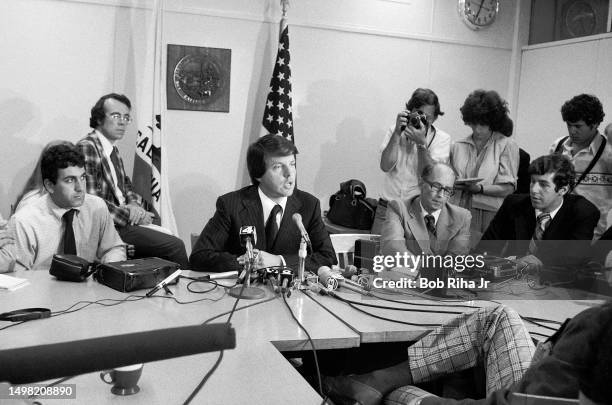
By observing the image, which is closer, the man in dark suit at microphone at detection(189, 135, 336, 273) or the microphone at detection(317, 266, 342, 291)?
the microphone at detection(317, 266, 342, 291)

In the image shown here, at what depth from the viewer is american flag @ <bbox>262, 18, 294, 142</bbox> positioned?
4.87 m

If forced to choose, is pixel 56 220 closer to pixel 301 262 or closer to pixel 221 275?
pixel 221 275

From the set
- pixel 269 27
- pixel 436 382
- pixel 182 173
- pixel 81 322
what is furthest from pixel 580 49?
pixel 81 322

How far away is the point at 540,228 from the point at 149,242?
7.51 ft

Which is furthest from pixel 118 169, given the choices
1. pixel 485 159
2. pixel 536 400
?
pixel 536 400

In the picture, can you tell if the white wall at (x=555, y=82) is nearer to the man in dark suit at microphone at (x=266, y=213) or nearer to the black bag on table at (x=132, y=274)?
the man in dark suit at microphone at (x=266, y=213)

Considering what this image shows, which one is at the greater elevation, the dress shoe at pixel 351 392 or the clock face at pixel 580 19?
the clock face at pixel 580 19

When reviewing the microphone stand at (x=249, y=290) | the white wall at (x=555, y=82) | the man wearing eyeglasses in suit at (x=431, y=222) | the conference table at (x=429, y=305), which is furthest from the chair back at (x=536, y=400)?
the white wall at (x=555, y=82)

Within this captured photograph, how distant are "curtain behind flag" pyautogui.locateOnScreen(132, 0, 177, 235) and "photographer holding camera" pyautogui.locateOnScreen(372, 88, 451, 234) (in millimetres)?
1519

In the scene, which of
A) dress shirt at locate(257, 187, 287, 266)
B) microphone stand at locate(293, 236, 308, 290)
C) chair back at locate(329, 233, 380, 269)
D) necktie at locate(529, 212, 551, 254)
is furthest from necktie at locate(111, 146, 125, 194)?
necktie at locate(529, 212, 551, 254)

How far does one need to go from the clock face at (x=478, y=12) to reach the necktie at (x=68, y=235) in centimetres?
414

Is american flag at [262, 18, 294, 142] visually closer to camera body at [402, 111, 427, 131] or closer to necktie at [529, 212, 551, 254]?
camera body at [402, 111, 427, 131]

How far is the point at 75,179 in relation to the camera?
275cm

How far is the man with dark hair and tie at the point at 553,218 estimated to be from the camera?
2.99 m
